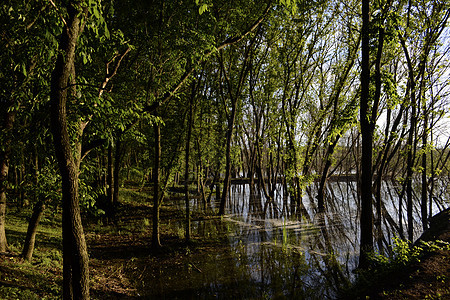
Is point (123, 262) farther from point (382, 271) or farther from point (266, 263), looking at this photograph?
point (382, 271)

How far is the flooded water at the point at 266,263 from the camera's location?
299 inches

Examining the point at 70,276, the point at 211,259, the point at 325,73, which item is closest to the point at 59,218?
the point at 211,259

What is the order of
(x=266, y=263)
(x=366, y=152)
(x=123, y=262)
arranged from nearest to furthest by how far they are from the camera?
(x=366, y=152) < (x=266, y=263) < (x=123, y=262)

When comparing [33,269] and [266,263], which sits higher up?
[33,269]

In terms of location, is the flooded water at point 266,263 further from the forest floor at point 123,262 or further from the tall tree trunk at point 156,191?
the tall tree trunk at point 156,191

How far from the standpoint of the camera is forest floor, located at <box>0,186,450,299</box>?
5719 mm

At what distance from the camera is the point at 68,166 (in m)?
4.35

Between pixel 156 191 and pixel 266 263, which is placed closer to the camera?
pixel 266 263

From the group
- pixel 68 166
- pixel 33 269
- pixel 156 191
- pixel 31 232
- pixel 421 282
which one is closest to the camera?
pixel 68 166

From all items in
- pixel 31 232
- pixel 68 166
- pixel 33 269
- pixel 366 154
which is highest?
pixel 366 154

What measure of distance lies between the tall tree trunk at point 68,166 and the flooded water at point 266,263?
11.6 ft

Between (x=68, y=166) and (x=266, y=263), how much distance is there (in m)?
7.83

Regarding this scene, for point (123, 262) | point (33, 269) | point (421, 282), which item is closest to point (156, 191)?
point (123, 262)

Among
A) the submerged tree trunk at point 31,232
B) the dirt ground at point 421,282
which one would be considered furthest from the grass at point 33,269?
the dirt ground at point 421,282
